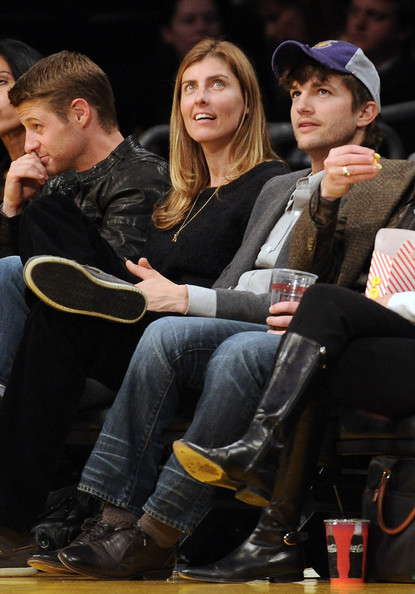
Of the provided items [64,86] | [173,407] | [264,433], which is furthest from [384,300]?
[64,86]

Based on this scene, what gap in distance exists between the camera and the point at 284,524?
2.34 m

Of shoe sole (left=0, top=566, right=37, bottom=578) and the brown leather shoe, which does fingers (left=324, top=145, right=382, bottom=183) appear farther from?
shoe sole (left=0, top=566, right=37, bottom=578)

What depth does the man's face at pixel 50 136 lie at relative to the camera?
3.54 m

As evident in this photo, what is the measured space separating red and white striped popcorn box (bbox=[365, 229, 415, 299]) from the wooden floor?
0.70 meters

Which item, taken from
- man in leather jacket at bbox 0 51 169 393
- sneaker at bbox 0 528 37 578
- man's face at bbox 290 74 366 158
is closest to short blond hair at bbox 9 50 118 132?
man in leather jacket at bbox 0 51 169 393

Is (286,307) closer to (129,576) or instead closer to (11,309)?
(129,576)

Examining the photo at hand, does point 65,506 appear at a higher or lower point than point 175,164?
lower

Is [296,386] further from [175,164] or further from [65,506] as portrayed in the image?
[175,164]

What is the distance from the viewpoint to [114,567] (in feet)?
7.75

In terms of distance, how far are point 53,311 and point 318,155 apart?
2.97 feet

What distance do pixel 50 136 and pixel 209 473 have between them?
1.73 metres

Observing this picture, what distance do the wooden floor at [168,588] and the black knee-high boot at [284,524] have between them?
1.4 inches

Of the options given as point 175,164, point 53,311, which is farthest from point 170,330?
point 175,164

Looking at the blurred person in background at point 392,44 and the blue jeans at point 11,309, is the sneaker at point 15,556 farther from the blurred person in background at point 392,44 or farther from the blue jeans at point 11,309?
the blurred person in background at point 392,44
